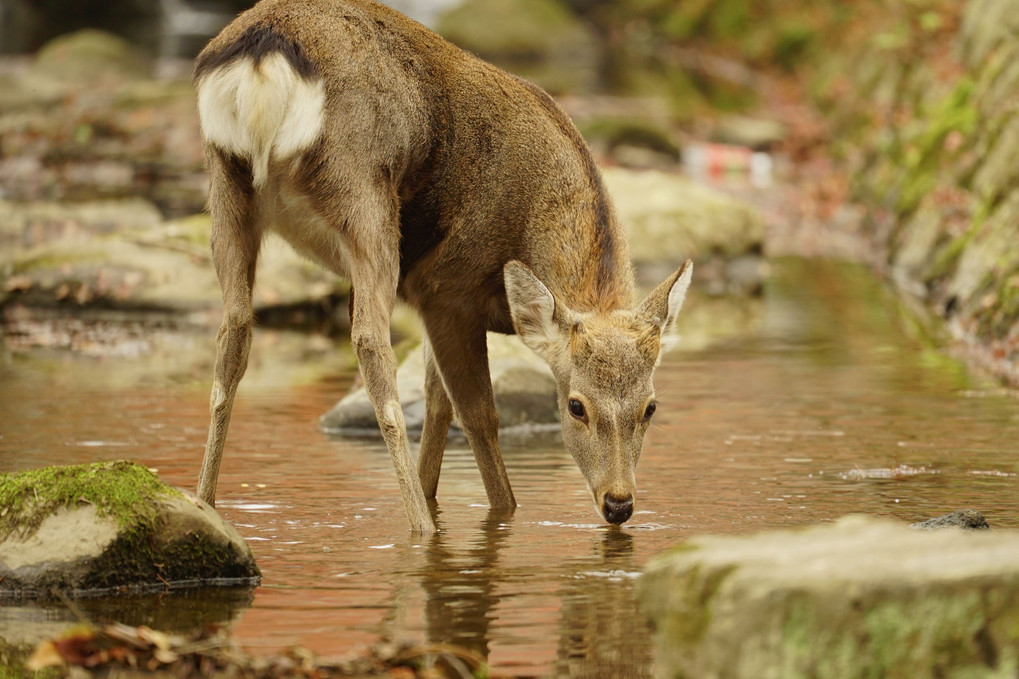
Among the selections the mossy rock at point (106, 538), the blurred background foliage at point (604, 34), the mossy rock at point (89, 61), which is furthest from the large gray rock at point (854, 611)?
the blurred background foliage at point (604, 34)

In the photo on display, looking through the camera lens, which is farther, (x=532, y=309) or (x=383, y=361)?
(x=532, y=309)

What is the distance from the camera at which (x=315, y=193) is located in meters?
7.36

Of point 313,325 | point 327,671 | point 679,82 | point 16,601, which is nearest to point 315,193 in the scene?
point 16,601

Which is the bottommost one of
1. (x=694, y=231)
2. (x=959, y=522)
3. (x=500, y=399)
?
(x=694, y=231)

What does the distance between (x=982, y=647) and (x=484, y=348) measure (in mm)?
4474

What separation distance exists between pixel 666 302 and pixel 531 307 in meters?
0.68

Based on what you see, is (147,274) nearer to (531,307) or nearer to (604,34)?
(531,307)

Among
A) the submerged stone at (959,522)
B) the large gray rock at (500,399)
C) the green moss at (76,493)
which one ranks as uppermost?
the green moss at (76,493)

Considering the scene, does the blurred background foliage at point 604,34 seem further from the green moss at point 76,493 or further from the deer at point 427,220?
the green moss at point 76,493

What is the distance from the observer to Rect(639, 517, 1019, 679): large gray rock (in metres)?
4.14

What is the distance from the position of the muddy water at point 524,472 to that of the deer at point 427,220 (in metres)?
0.42

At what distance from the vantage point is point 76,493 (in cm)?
639

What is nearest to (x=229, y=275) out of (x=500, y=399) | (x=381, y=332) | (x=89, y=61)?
(x=381, y=332)

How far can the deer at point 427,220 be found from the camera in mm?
7312
